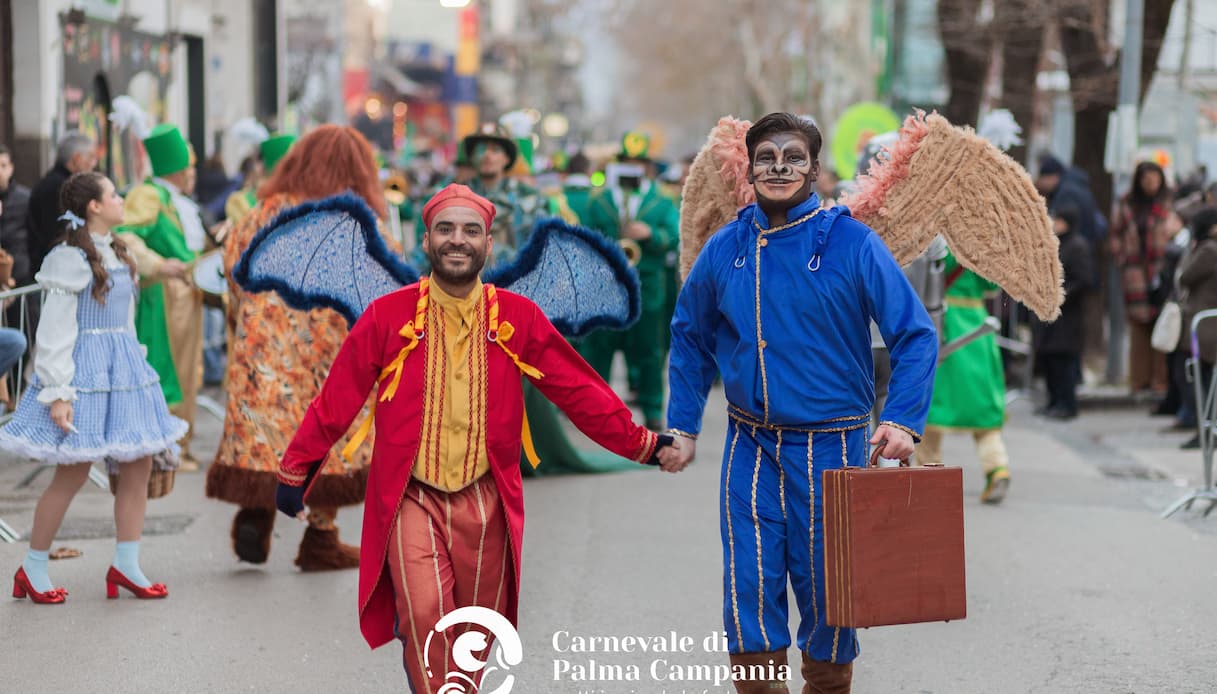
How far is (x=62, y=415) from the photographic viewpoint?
701 centimetres

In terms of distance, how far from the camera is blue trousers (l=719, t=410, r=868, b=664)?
5.06 m

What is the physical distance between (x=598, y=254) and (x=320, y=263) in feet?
4.43

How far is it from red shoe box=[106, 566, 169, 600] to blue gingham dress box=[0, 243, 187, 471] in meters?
0.47

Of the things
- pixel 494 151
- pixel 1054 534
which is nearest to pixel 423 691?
pixel 1054 534

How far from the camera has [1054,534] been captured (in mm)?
9258

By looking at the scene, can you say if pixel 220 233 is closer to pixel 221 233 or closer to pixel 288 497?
pixel 221 233

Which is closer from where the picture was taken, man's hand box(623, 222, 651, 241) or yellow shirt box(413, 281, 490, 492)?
yellow shirt box(413, 281, 490, 492)

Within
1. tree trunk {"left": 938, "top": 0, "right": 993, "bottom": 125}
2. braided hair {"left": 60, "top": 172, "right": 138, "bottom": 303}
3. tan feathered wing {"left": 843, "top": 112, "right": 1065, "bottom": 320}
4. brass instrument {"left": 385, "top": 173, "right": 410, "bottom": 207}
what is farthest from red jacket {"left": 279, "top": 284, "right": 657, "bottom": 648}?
tree trunk {"left": 938, "top": 0, "right": 993, "bottom": 125}

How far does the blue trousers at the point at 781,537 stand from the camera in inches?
199

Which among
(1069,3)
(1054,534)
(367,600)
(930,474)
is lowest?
(1054,534)

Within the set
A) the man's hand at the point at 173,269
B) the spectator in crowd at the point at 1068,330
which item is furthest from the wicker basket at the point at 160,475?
the spectator in crowd at the point at 1068,330

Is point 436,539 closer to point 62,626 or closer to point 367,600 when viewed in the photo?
point 367,600

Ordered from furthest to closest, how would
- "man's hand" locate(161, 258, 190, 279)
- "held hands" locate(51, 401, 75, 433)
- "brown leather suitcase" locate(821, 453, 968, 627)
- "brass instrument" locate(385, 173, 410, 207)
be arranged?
1. "brass instrument" locate(385, 173, 410, 207)
2. "man's hand" locate(161, 258, 190, 279)
3. "held hands" locate(51, 401, 75, 433)
4. "brown leather suitcase" locate(821, 453, 968, 627)

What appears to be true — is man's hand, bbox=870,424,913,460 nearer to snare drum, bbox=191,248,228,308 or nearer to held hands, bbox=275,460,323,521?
held hands, bbox=275,460,323,521
